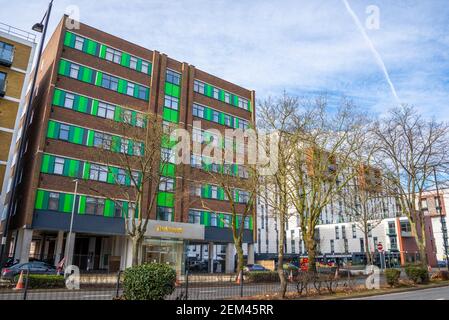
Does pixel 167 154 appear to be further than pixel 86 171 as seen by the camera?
No

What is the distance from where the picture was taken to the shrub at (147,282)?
10.7 metres

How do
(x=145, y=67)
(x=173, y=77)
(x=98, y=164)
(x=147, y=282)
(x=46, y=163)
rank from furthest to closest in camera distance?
(x=173, y=77), (x=145, y=67), (x=98, y=164), (x=46, y=163), (x=147, y=282)

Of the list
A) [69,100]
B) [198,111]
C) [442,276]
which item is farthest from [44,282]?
[198,111]

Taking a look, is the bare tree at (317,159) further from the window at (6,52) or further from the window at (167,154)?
the window at (6,52)

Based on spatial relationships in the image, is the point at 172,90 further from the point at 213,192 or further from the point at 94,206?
the point at 94,206

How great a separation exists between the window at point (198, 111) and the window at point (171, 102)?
2488 millimetres

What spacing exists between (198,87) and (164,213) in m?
17.3

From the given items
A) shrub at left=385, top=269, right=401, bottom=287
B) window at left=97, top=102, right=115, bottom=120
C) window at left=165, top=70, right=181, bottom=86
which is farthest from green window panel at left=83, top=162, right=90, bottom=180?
shrub at left=385, top=269, right=401, bottom=287

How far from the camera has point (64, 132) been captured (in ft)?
116

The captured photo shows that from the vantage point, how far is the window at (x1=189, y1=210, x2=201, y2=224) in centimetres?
4269

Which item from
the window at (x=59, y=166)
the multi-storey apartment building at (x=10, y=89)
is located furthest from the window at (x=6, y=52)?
the window at (x=59, y=166)

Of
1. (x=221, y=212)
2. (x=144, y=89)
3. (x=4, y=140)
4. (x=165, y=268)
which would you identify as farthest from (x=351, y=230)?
(x=165, y=268)

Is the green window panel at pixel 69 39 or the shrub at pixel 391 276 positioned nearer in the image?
the shrub at pixel 391 276
